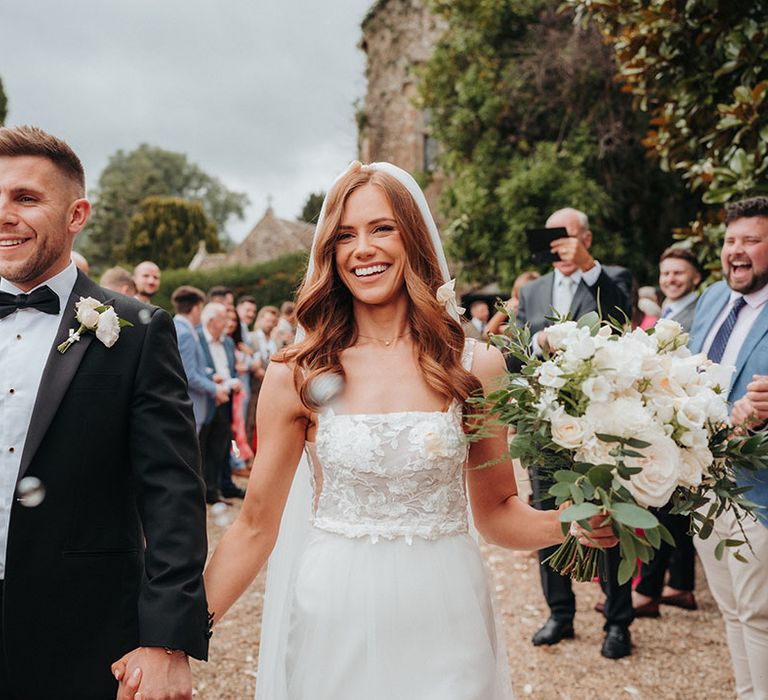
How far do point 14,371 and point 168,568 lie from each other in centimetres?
76

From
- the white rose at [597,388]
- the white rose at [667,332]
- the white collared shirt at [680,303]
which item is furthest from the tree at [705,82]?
the white rose at [597,388]

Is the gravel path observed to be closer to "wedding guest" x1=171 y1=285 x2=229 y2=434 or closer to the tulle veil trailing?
the tulle veil trailing

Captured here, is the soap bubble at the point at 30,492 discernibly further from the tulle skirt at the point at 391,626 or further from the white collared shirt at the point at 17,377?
the tulle skirt at the point at 391,626

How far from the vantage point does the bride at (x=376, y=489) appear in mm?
2307

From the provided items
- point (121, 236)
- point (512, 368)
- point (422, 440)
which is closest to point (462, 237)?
point (512, 368)

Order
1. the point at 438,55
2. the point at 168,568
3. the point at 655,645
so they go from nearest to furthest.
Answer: the point at 168,568 → the point at 655,645 → the point at 438,55

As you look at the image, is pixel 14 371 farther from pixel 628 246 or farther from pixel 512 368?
pixel 628 246

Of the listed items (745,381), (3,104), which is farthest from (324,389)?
(3,104)

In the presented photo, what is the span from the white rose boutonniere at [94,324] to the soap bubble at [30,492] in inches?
15.5

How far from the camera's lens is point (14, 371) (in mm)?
2254

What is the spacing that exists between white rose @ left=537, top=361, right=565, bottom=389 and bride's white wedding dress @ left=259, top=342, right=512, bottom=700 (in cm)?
42

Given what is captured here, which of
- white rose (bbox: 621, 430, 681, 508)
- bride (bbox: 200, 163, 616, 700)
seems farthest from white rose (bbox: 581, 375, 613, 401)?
bride (bbox: 200, 163, 616, 700)

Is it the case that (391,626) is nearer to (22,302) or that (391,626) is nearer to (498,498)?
(498,498)

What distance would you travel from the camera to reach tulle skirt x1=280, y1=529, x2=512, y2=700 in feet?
7.43
